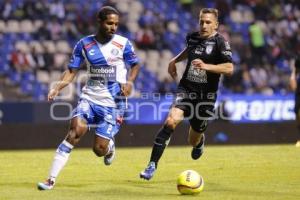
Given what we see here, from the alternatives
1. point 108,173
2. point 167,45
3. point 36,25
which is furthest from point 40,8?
point 108,173

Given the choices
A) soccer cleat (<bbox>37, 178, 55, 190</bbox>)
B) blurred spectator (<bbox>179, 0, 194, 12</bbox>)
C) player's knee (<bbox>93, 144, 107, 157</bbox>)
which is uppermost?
player's knee (<bbox>93, 144, 107, 157</bbox>)

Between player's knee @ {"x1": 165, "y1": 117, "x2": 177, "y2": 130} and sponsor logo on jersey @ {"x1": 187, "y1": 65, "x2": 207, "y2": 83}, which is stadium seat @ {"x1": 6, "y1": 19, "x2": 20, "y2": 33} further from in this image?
player's knee @ {"x1": 165, "y1": 117, "x2": 177, "y2": 130}

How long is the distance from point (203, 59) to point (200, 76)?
0.25 m

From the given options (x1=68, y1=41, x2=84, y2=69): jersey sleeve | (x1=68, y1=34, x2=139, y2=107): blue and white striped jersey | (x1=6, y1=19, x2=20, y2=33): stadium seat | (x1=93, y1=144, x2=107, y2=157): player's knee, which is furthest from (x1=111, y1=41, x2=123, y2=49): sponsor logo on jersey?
(x1=6, y1=19, x2=20, y2=33): stadium seat

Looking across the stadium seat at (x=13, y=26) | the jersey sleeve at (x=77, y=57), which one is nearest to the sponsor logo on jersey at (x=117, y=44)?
the jersey sleeve at (x=77, y=57)

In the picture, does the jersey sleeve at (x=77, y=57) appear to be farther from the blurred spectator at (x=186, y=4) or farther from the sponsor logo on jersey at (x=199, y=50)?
the blurred spectator at (x=186, y=4)

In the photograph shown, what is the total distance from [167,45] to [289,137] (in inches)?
228

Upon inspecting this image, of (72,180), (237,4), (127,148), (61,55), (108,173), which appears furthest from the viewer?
(237,4)

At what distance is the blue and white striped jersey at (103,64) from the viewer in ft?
33.9

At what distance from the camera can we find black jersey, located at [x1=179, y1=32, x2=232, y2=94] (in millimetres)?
10812

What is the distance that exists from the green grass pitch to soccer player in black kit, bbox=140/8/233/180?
872 mm

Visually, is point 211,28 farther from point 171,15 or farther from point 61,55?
point 171,15

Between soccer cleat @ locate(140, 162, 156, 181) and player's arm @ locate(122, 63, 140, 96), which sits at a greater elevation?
player's arm @ locate(122, 63, 140, 96)

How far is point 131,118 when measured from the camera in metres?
18.7
